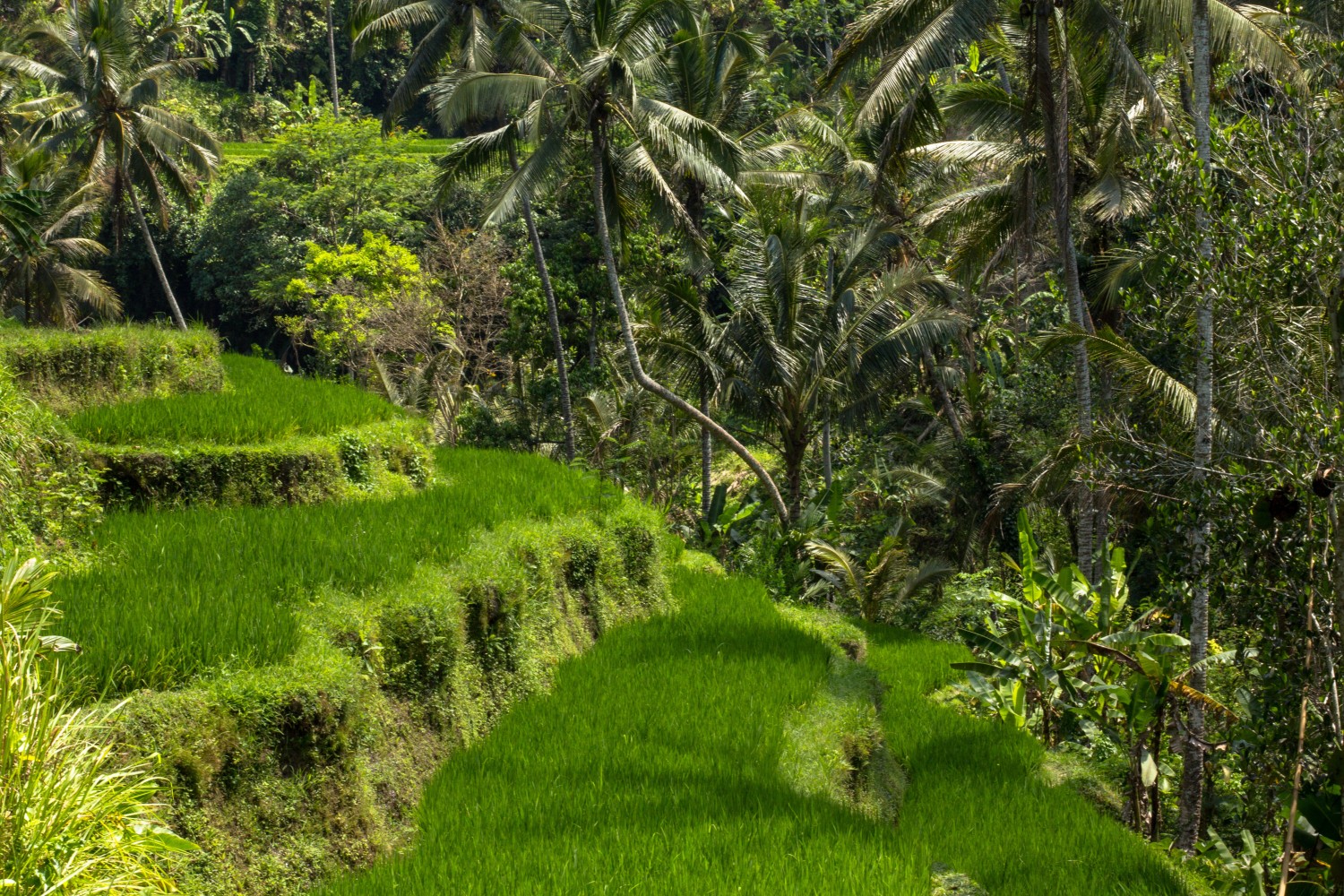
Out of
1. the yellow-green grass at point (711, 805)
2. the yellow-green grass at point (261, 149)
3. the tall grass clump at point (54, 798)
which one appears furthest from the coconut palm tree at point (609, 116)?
the yellow-green grass at point (261, 149)

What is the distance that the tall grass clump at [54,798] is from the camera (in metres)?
3.60

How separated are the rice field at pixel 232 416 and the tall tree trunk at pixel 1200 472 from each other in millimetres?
7370

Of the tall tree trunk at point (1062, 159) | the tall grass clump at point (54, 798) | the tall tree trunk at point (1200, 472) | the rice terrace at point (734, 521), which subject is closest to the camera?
the tall grass clump at point (54, 798)

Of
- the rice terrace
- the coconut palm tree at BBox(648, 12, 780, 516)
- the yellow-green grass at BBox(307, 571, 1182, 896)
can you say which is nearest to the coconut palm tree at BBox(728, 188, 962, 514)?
the rice terrace

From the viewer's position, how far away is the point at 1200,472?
8.10m

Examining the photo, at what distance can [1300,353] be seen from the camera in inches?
278

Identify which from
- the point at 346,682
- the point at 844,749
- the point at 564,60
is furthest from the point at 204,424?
the point at 564,60

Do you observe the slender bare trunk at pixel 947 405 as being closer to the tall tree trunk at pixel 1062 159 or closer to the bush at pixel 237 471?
the tall tree trunk at pixel 1062 159

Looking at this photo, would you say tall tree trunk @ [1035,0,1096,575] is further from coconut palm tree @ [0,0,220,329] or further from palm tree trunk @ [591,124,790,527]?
coconut palm tree @ [0,0,220,329]

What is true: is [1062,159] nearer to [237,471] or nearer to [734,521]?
[734,521]

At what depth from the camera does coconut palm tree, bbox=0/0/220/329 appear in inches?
837

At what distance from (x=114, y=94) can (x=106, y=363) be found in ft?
43.9

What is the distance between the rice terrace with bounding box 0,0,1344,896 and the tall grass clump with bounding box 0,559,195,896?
0.02 m

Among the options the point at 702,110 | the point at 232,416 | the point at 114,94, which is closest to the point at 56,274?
the point at 114,94
